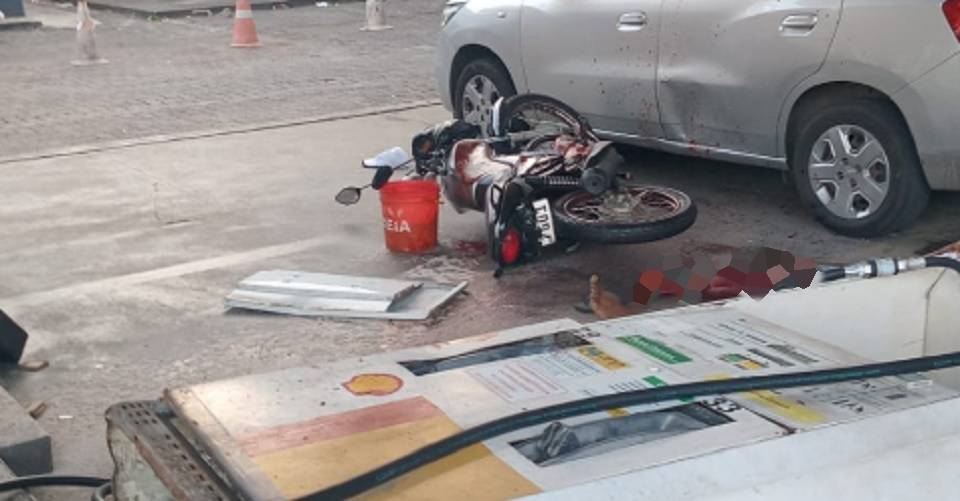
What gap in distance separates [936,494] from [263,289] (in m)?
4.53

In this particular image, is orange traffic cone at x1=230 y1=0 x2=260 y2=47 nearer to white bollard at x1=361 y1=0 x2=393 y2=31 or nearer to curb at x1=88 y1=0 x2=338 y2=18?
white bollard at x1=361 y1=0 x2=393 y2=31

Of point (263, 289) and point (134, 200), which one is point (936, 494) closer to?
point (263, 289)

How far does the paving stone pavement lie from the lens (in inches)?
448

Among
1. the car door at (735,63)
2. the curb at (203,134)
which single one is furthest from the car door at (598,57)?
the curb at (203,134)

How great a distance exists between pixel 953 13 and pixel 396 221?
3024mm

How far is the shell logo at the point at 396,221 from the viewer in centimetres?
697

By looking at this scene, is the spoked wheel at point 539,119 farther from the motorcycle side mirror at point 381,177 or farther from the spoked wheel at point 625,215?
the motorcycle side mirror at point 381,177

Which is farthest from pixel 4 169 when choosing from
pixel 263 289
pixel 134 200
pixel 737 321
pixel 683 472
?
pixel 683 472

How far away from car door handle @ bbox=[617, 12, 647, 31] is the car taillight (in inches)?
73.9

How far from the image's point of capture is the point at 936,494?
2096 millimetres

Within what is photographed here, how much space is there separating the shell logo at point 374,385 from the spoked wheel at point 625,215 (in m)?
3.87

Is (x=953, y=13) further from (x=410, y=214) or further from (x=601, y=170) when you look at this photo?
(x=410, y=214)

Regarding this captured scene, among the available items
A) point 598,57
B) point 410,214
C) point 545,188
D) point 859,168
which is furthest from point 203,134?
point 859,168

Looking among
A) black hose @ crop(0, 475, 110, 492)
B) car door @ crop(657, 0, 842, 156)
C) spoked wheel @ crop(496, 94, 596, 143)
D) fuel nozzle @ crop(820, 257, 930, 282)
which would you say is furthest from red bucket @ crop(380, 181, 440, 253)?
fuel nozzle @ crop(820, 257, 930, 282)
